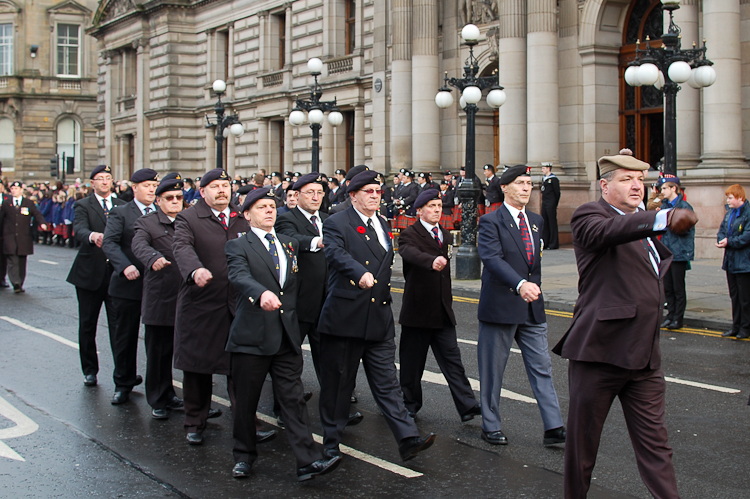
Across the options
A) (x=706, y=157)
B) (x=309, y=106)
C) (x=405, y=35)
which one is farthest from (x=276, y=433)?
(x=405, y=35)

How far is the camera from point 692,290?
49.1 ft

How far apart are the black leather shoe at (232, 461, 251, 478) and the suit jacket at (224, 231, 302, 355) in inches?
30.5

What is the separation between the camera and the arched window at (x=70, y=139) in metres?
69.4

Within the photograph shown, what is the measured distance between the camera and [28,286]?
18.4 meters

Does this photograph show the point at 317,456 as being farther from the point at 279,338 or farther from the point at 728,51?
the point at 728,51

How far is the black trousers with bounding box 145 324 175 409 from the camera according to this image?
7863 millimetres

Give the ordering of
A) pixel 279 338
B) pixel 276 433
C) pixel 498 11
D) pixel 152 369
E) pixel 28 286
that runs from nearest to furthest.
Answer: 1. pixel 279 338
2. pixel 276 433
3. pixel 152 369
4. pixel 28 286
5. pixel 498 11

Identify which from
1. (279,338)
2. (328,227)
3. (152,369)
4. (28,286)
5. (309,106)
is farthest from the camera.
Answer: (309,106)

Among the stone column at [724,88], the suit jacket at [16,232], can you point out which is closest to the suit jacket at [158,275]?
the suit jacket at [16,232]

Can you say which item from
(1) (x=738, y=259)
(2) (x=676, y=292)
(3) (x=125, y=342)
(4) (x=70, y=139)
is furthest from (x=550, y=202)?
(4) (x=70, y=139)

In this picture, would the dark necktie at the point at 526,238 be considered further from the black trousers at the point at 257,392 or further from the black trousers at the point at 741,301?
the black trousers at the point at 741,301

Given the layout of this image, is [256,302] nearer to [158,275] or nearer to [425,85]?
[158,275]

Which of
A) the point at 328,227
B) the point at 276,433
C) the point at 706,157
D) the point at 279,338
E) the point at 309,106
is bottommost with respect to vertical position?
the point at 276,433

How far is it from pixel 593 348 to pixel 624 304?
0.29 metres
